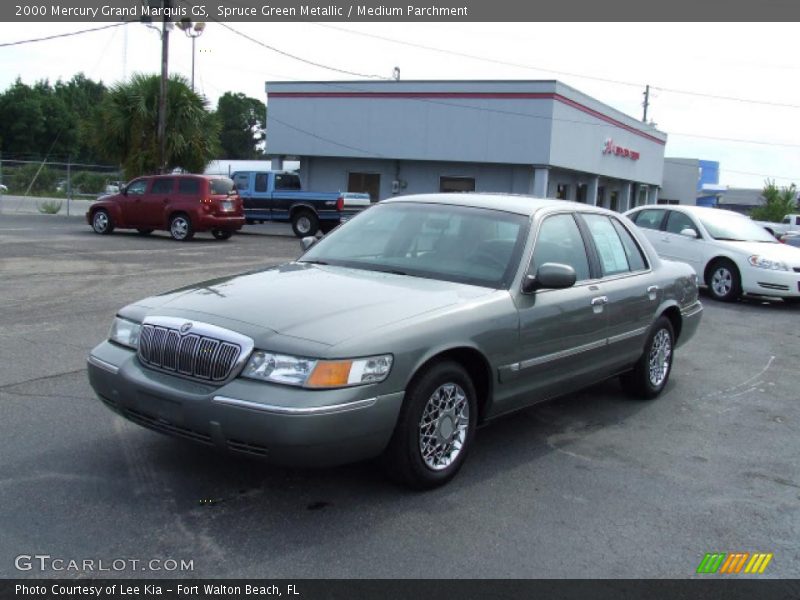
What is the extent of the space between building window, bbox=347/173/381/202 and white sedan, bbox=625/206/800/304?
1842cm

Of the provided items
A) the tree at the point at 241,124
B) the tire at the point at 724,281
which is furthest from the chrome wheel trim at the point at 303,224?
the tree at the point at 241,124

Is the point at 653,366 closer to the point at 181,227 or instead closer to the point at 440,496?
the point at 440,496

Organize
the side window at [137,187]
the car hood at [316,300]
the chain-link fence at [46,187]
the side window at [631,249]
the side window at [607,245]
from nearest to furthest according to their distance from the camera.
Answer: the car hood at [316,300], the side window at [607,245], the side window at [631,249], the side window at [137,187], the chain-link fence at [46,187]

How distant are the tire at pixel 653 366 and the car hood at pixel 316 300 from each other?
2210 mm

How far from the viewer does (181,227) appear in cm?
1991

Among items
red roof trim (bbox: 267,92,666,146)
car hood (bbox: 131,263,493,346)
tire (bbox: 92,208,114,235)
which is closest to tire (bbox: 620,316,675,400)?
car hood (bbox: 131,263,493,346)

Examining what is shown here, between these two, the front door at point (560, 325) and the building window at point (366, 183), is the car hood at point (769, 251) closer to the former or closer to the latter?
the front door at point (560, 325)

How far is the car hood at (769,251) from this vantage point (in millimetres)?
12594

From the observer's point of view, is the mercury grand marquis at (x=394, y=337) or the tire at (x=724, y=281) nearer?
the mercury grand marquis at (x=394, y=337)

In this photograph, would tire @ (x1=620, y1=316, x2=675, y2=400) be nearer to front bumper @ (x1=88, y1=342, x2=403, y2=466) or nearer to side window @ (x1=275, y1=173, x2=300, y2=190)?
front bumper @ (x1=88, y1=342, x2=403, y2=466)

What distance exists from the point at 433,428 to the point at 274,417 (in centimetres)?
102

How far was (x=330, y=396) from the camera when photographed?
146 inches

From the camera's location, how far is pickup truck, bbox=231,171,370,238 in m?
23.5
